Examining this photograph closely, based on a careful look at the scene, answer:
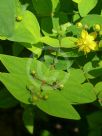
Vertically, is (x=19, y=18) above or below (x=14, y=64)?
above

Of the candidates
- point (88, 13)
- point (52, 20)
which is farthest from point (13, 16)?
point (88, 13)

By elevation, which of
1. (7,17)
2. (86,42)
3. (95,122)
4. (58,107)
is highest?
(7,17)

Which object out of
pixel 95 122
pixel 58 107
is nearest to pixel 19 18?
pixel 58 107

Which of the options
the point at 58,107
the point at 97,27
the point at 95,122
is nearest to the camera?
the point at 58,107

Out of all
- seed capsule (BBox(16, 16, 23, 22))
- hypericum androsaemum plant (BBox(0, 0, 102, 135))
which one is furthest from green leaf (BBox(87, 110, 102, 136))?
seed capsule (BBox(16, 16, 23, 22))

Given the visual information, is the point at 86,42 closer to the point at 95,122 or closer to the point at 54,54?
the point at 54,54

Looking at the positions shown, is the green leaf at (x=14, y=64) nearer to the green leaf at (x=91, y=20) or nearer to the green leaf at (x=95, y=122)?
the green leaf at (x=91, y=20)

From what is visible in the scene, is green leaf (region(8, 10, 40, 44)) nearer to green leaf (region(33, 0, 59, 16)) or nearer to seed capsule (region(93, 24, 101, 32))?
green leaf (region(33, 0, 59, 16))
